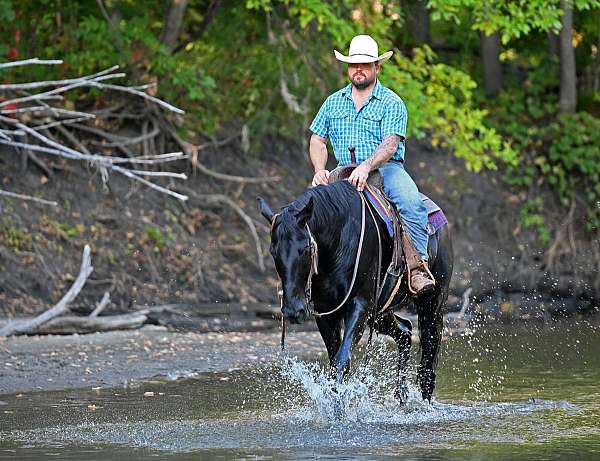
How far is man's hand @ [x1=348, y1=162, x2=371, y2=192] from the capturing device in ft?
31.2

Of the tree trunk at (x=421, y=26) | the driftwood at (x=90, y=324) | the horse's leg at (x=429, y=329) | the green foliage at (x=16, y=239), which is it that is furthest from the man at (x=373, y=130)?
the tree trunk at (x=421, y=26)

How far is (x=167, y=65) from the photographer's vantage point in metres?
19.3

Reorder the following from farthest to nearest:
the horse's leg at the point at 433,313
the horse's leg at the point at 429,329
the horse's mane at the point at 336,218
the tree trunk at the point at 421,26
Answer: the tree trunk at the point at 421,26 < the horse's leg at the point at 429,329 < the horse's leg at the point at 433,313 < the horse's mane at the point at 336,218

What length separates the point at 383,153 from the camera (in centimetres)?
970

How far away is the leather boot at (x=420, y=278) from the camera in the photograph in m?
9.98

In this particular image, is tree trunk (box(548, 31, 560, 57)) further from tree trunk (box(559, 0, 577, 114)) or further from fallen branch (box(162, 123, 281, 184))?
fallen branch (box(162, 123, 281, 184))

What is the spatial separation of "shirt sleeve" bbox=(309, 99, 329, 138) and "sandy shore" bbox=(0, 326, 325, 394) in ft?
11.3

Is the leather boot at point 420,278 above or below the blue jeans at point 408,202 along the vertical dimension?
below

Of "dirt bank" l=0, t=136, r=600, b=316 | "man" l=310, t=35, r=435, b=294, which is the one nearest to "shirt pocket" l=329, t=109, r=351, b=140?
"man" l=310, t=35, r=435, b=294

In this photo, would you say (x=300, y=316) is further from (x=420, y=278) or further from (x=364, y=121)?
(x=364, y=121)

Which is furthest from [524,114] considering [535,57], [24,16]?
[24,16]

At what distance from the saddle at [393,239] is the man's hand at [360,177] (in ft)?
0.42

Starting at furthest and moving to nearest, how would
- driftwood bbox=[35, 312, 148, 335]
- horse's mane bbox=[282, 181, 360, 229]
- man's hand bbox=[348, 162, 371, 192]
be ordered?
driftwood bbox=[35, 312, 148, 335] < man's hand bbox=[348, 162, 371, 192] < horse's mane bbox=[282, 181, 360, 229]

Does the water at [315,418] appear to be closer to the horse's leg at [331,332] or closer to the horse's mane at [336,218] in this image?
the horse's leg at [331,332]
